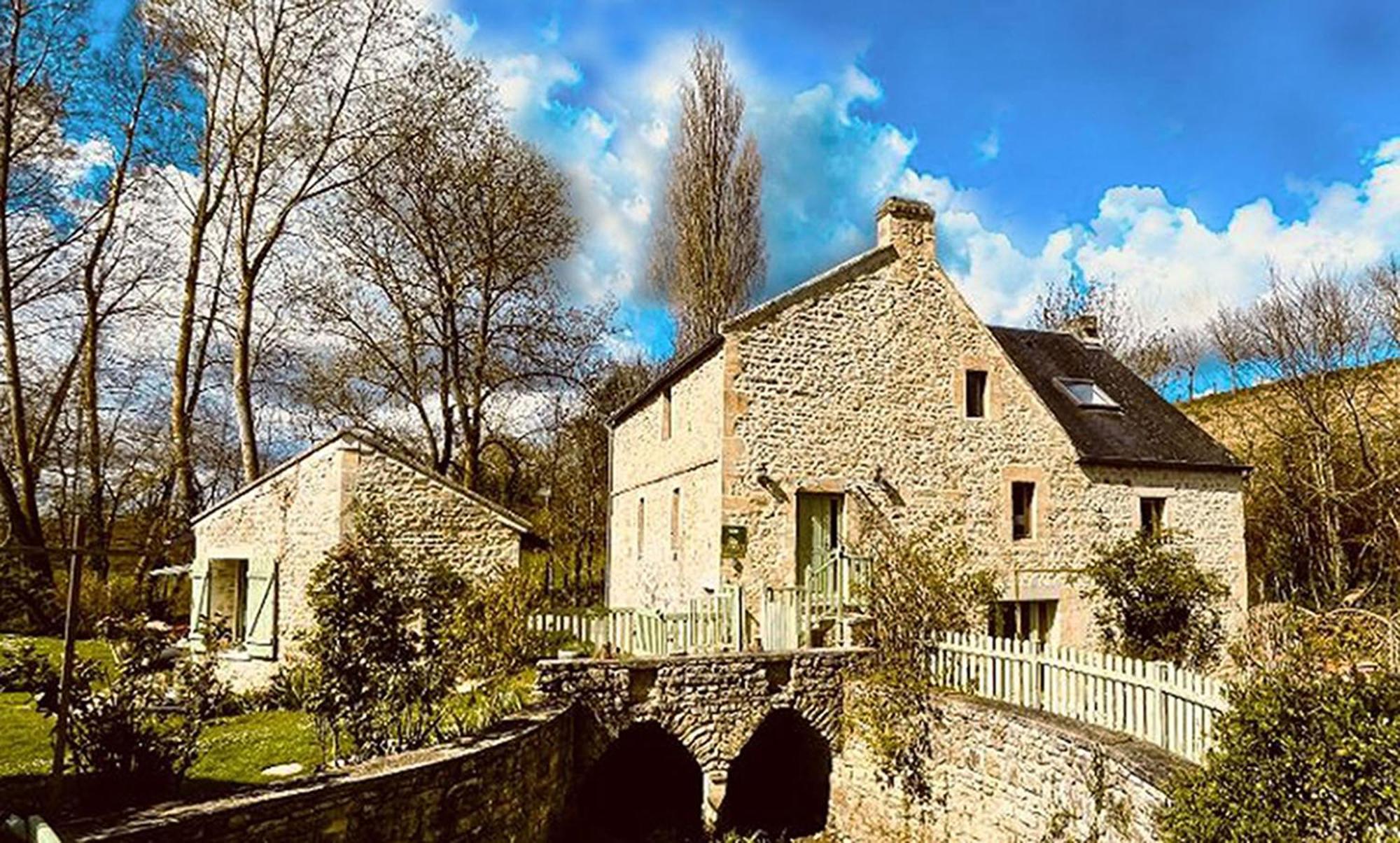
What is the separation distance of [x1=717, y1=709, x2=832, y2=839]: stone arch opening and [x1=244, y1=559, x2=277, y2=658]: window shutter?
26.2ft

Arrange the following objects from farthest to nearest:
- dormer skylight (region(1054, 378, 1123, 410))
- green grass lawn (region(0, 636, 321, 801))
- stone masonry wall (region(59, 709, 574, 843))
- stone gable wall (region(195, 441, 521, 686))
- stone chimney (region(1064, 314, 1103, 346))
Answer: stone chimney (region(1064, 314, 1103, 346))
dormer skylight (region(1054, 378, 1123, 410))
stone gable wall (region(195, 441, 521, 686))
green grass lawn (region(0, 636, 321, 801))
stone masonry wall (region(59, 709, 574, 843))

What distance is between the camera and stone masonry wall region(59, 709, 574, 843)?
5645mm

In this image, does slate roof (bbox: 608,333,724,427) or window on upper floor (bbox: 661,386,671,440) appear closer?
slate roof (bbox: 608,333,724,427)

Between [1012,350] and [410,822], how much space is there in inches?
676

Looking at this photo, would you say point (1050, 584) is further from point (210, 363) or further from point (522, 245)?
point (210, 363)

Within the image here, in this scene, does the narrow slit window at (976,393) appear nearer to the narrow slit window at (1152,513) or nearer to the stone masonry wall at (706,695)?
the narrow slit window at (1152,513)

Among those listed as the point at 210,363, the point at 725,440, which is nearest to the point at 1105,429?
the point at 725,440

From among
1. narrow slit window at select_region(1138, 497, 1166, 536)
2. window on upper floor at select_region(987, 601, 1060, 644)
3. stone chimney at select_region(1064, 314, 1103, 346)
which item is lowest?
window on upper floor at select_region(987, 601, 1060, 644)

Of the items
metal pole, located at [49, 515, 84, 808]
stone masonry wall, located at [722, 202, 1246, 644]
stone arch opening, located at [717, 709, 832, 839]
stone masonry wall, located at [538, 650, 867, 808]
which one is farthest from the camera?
stone masonry wall, located at [722, 202, 1246, 644]

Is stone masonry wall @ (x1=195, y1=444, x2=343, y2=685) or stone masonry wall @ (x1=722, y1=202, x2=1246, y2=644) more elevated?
stone masonry wall @ (x1=722, y1=202, x2=1246, y2=644)

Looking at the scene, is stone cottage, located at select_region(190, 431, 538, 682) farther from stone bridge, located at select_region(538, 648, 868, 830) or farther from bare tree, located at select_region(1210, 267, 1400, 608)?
bare tree, located at select_region(1210, 267, 1400, 608)

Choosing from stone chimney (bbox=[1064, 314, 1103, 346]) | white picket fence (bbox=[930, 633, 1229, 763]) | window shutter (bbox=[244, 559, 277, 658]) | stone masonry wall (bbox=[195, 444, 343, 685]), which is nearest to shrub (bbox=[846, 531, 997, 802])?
white picket fence (bbox=[930, 633, 1229, 763])

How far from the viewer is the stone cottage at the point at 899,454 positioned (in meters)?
15.6

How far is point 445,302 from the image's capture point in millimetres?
23609
